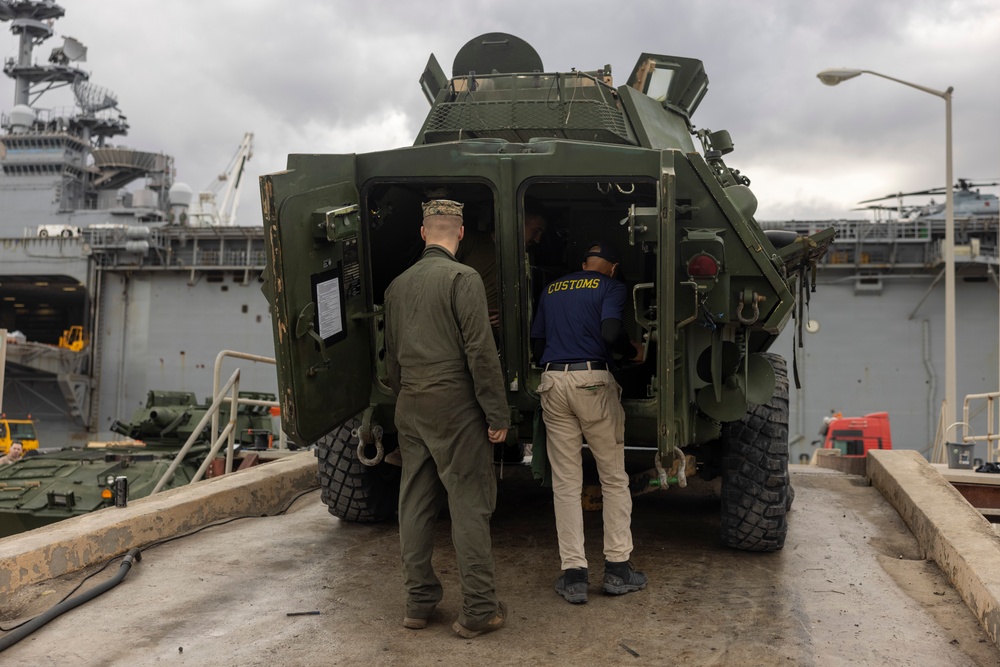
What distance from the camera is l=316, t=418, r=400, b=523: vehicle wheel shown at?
5.69 metres

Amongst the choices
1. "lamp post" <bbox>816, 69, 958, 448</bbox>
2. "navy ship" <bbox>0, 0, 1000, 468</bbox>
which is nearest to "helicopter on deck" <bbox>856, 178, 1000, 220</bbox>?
"navy ship" <bbox>0, 0, 1000, 468</bbox>

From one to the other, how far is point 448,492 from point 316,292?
1.29 m

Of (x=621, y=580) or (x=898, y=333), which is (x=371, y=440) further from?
(x=898, y=333)

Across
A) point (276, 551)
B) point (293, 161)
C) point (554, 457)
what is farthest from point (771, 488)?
point (293, 161)

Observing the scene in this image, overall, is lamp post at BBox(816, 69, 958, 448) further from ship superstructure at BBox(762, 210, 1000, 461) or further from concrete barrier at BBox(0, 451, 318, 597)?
ship superstructure at BBox(762, 210, 1000, 461)

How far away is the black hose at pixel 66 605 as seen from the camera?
11.8 feet

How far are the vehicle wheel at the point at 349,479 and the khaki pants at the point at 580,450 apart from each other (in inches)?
64.9

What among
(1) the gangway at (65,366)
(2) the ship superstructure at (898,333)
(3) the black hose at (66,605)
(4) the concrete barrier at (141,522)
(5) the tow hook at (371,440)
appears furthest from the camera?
(1) the gangway at (65,366)

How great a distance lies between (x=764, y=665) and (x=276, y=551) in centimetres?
283

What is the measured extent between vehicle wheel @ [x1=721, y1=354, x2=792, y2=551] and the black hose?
3.19m

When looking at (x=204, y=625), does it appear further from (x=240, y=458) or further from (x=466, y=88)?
(x=240, y=458)

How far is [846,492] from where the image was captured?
23.9 ft

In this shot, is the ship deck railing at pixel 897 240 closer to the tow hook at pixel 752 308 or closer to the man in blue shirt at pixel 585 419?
the tow hook at pixel 752 308

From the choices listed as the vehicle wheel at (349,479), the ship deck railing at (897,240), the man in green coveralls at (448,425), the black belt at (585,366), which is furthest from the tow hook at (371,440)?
the ship deck railing at (897,240)
